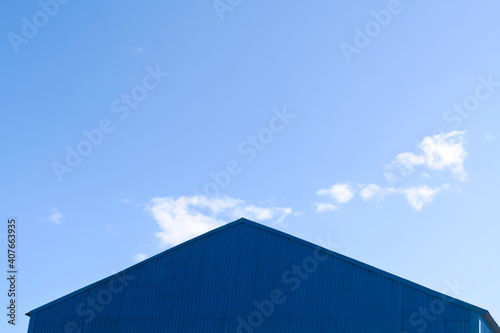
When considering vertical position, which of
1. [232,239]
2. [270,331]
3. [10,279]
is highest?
[232,239]

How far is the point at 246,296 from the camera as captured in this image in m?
28.8

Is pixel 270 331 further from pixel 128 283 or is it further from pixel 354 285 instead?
pixel 128 283

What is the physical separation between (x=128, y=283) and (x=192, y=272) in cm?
312

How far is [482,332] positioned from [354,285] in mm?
5415

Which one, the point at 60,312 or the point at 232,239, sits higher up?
the point at 232,239

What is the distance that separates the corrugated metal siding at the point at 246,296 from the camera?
26781 millimetres

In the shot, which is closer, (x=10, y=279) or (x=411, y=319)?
(x=411, y=319)

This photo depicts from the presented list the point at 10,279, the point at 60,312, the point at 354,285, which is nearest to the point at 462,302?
the point at 354,285

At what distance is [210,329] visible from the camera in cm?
2864

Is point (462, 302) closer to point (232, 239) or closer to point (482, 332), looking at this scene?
point (482, 332)

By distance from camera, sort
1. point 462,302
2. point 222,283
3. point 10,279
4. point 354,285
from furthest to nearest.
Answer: point 10,279
point 222,283
point 354,285
point 462,302

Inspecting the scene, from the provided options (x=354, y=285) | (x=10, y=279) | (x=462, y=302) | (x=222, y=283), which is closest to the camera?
(x=462, y=302)

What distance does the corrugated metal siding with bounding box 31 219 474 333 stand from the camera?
87.9 ft

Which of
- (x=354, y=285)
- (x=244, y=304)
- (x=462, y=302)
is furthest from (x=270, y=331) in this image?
(x=462, y=302)
